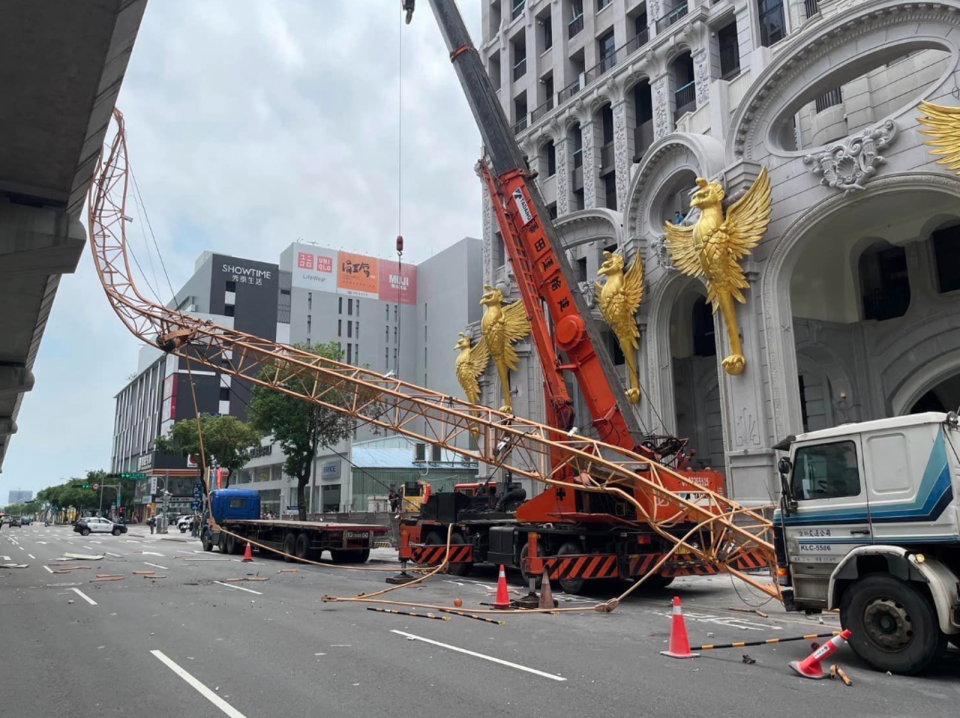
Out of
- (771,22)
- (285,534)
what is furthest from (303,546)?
(771,22)

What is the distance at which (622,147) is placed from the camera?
3262 centimetres

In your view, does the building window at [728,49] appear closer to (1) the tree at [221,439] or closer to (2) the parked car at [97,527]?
(1) the tree at [221,439]

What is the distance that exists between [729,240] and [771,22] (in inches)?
436

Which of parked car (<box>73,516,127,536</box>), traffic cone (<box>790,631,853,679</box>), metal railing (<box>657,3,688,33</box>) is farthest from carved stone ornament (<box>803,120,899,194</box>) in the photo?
parked car (<box>73,516,127,536</box>)

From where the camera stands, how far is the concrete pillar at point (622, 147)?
32.1m

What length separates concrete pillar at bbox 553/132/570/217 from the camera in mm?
36531

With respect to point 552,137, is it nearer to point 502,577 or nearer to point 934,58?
point 934,58

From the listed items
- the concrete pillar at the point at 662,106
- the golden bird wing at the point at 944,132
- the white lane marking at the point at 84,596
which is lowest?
the white lane marking at the point at 84,596

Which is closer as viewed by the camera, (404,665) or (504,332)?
(404,665)

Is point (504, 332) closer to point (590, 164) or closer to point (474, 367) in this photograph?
point (474, 367)

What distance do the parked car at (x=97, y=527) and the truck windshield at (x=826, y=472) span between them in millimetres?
63349

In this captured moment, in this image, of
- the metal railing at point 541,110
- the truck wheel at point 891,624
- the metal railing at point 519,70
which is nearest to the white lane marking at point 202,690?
the truck wheel at point 891,624

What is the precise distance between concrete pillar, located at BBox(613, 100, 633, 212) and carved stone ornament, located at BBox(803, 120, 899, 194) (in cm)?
1146

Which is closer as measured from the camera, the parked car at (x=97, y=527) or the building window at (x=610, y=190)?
the building window at (x=610, y=190)
